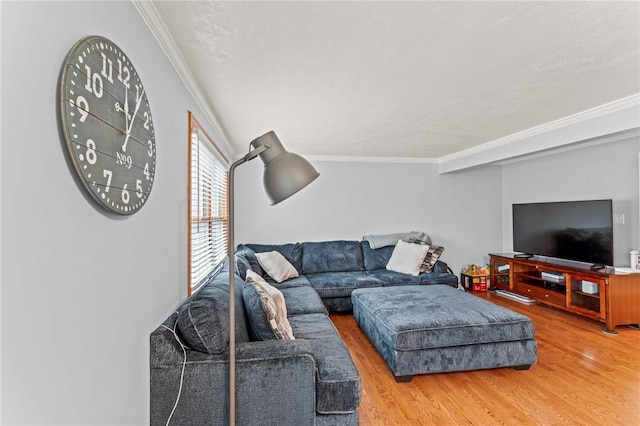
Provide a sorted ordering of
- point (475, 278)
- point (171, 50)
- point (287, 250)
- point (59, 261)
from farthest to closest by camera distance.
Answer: point (475, 278), point (287, 250), point (171, 50), point (59, 261)

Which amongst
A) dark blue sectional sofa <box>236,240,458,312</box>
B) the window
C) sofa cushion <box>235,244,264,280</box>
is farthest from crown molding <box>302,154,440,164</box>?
sofa cushion <box>235,244,264,280</box>

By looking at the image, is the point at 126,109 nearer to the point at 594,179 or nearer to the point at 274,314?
the point at 274,314

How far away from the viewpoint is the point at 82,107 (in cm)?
95

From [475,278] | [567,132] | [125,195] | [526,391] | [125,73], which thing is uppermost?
[567,132]

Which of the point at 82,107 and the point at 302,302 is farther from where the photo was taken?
the point at 302,302

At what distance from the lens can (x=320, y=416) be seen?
1593 millimetres

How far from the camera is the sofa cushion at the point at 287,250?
4473mm

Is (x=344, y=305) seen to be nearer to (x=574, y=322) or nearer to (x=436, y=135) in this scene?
(x=436, y=135)

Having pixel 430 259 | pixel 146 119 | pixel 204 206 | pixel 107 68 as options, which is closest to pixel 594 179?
pixel 430 259

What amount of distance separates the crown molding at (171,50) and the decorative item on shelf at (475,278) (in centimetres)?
457

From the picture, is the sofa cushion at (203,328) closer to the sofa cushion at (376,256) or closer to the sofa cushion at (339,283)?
the sofa cushion at (339,283)

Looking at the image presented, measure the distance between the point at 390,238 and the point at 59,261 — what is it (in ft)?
14.6

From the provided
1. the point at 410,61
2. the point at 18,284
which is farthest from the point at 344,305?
the point at 18,284

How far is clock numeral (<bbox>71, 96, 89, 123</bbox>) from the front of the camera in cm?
93
